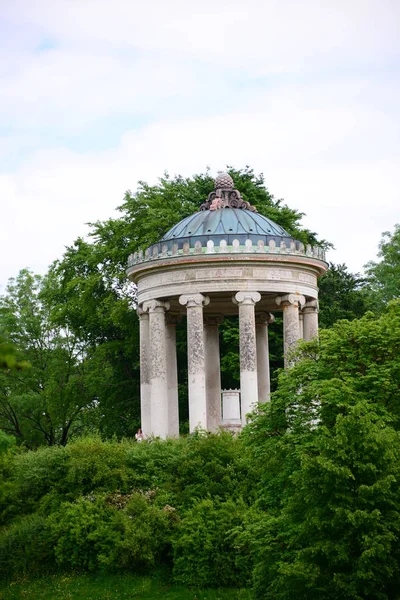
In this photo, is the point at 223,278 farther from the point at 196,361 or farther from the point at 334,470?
the point at 334,470

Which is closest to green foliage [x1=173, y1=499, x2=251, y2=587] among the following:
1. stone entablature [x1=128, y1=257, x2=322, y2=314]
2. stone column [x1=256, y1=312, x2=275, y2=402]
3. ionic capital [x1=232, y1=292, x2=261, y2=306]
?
ionic capital [x1=232, y1=292, x2=261, y2=306]

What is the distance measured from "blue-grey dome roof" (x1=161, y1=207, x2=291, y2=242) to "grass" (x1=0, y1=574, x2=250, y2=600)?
15.3m

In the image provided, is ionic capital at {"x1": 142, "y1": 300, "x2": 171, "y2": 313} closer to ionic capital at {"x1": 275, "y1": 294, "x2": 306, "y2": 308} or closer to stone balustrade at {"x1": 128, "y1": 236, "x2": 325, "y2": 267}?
stone balustrade at {"x1": 128, "y1": 236, "x2": 325, "y2": 267}

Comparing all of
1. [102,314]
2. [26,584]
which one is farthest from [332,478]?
[102,314]

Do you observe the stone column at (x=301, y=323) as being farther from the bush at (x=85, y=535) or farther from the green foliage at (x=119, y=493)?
the bush at (x=85, y=535)

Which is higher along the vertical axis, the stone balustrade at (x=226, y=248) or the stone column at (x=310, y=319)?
the stone balustrade at (x=226, y=248)

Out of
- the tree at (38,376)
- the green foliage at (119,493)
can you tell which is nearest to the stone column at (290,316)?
the green foliage at (119,493)

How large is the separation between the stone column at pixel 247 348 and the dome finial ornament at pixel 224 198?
5604 mm

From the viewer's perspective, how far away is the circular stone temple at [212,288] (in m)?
45.8

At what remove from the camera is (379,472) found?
27266 millimetres

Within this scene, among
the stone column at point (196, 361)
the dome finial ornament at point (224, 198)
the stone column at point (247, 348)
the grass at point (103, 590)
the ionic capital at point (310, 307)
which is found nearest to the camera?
the grass at point (103, 590)

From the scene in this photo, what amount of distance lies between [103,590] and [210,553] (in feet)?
12.5

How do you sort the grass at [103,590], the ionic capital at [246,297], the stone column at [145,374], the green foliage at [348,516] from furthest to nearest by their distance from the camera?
the stone column at [145,374] → the ionic capital at [246,297] → the grass at [103,590] → the green foliage at [348,516]

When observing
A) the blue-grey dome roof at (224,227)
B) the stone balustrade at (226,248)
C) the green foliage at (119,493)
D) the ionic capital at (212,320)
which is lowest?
the green foliage at (119,493)
